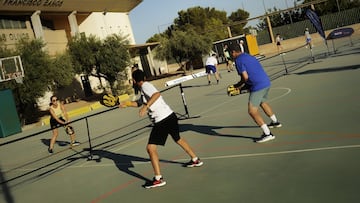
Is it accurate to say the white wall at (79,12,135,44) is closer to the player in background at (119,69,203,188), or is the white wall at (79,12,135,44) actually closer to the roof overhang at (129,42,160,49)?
the roof overhang at (129,42,160,49)

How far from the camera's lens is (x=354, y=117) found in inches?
305

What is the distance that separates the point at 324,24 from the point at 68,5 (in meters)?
29.4

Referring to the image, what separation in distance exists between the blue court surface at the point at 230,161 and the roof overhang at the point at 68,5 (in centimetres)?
2700

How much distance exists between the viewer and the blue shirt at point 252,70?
7566 mm

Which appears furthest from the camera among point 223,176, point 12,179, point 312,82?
point 312,82

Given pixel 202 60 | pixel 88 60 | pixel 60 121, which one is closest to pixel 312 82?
pixel 60 121

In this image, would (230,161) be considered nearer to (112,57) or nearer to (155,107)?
(155,107)

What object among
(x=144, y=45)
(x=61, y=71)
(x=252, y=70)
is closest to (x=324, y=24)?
(x=144, y=45)

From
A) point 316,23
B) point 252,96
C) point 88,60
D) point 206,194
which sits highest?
point 88,60

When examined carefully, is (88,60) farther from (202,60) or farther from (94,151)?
(94,151)

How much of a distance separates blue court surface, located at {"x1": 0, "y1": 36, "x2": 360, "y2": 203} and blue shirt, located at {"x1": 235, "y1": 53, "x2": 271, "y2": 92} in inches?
43.1

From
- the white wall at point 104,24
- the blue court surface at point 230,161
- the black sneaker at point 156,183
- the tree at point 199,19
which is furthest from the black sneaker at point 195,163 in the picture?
the tree at point 199,19

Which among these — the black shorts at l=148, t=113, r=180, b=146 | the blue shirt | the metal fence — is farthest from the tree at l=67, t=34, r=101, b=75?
the black shorts at l=148, t=113, r=180, b=146

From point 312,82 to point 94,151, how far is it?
800cm
